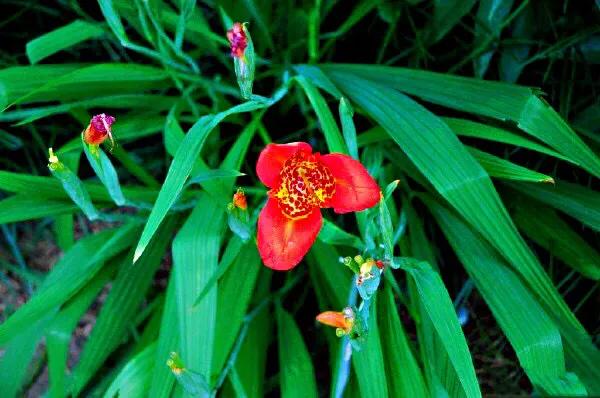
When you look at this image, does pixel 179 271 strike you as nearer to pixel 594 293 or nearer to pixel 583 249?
pixel 583 249

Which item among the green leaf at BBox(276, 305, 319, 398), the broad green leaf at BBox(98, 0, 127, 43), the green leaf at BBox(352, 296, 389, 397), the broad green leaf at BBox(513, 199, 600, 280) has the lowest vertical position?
the green leaf at BBox(276, 305, 319, 398)

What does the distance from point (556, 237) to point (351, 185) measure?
448mm

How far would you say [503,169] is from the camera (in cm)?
93

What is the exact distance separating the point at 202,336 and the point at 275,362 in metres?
0.41

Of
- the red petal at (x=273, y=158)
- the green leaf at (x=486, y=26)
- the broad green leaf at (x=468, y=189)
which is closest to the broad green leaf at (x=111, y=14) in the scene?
the red petal at (x=273, y=158)

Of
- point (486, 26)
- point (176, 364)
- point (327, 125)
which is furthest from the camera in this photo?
point (486, 26)

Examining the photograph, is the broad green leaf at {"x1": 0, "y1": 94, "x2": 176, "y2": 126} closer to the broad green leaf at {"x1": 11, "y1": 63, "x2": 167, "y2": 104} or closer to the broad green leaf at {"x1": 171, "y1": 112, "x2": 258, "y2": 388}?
the broad green leaf at {"x1": 11, "y1": 63, "x2": 167, "y2": 104}

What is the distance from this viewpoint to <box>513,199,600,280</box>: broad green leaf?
106cm

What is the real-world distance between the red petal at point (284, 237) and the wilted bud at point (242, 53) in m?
0.15

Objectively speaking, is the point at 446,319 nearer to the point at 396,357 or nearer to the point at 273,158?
the point at 396,357

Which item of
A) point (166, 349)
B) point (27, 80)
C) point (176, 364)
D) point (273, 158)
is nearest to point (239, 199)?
point (273, 158)

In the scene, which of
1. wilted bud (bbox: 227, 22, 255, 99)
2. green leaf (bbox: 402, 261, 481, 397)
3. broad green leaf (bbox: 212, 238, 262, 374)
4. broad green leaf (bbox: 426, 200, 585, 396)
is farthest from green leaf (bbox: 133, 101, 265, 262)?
broad green leaf (bbox: 426, 200, 585, 396)

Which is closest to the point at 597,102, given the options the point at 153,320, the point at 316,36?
the point at 316,36

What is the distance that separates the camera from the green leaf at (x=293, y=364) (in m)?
0.98
